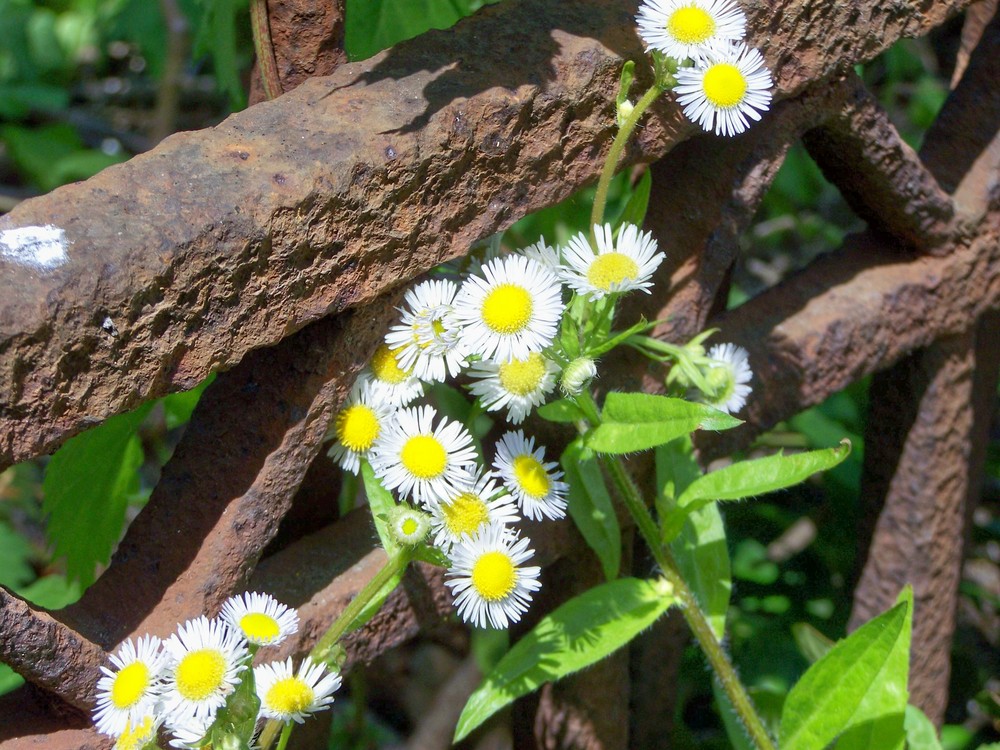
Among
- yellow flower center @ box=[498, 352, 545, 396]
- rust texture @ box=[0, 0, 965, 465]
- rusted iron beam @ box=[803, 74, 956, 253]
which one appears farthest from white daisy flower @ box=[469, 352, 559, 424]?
rusted iron beam @ box=[803, 74, 956, 253]

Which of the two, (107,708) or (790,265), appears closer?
(107,708)

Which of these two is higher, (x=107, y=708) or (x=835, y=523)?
(x=835, y=523)

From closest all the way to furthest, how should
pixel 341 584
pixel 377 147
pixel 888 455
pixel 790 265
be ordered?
pixel 377 147
pixel 341 584
pixel 888 455
pixel 790 265

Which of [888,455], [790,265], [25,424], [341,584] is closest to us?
[25,424]

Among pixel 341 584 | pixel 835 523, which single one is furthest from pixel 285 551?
pixel 835 523

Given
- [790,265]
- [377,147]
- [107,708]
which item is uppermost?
[790,265]

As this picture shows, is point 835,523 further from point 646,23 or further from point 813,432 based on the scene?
point 646,23

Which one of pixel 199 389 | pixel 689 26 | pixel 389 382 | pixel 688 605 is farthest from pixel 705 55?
pixel 199 389

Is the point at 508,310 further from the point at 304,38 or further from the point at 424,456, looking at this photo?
the point at 304,38

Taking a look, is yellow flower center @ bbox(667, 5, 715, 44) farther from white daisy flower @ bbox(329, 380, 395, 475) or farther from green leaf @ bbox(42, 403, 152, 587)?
green leaf @ bbox(42, 403, 152, 587)
